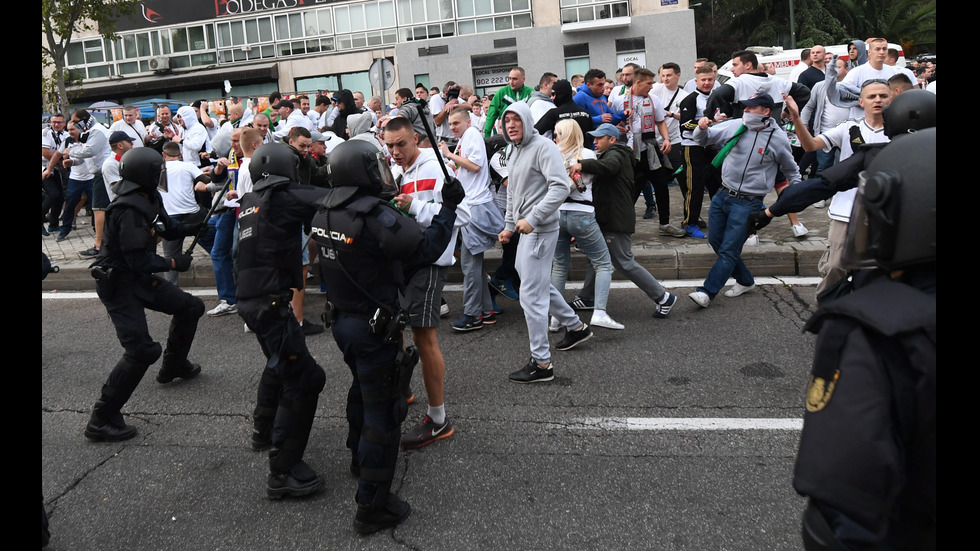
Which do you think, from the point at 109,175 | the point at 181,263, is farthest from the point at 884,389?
the point at 109,175

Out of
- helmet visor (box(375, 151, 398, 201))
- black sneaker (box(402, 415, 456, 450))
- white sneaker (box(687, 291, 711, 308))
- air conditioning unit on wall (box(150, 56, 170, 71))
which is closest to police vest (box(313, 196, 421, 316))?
helmet visor (box(375, 151, 398, 201))

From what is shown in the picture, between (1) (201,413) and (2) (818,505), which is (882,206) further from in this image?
(1) (201,413)

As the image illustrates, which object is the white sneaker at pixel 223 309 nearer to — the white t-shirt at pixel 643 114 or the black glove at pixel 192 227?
the black glove at pixel 192 227

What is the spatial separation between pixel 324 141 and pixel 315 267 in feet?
5.34

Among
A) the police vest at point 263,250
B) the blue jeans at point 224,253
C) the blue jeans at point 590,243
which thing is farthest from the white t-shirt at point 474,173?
the police vest at point 263,250

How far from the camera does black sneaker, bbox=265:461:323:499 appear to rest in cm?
387

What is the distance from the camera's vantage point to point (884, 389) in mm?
1677

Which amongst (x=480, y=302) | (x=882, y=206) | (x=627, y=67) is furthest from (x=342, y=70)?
(x=882, y=206)

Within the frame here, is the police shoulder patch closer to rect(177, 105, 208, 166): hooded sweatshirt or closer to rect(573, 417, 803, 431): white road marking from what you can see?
Result: rect(573, 417, 803, 431): white road marking

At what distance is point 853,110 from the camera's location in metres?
9.08

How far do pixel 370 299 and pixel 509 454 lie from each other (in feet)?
4.13

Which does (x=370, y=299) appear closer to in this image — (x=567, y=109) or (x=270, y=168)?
(x=270, y=168)

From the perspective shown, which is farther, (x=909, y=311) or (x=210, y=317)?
(x=210, y=317)

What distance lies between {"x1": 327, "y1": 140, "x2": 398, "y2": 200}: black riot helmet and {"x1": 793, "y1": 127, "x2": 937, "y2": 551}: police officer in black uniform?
7.53 ft
